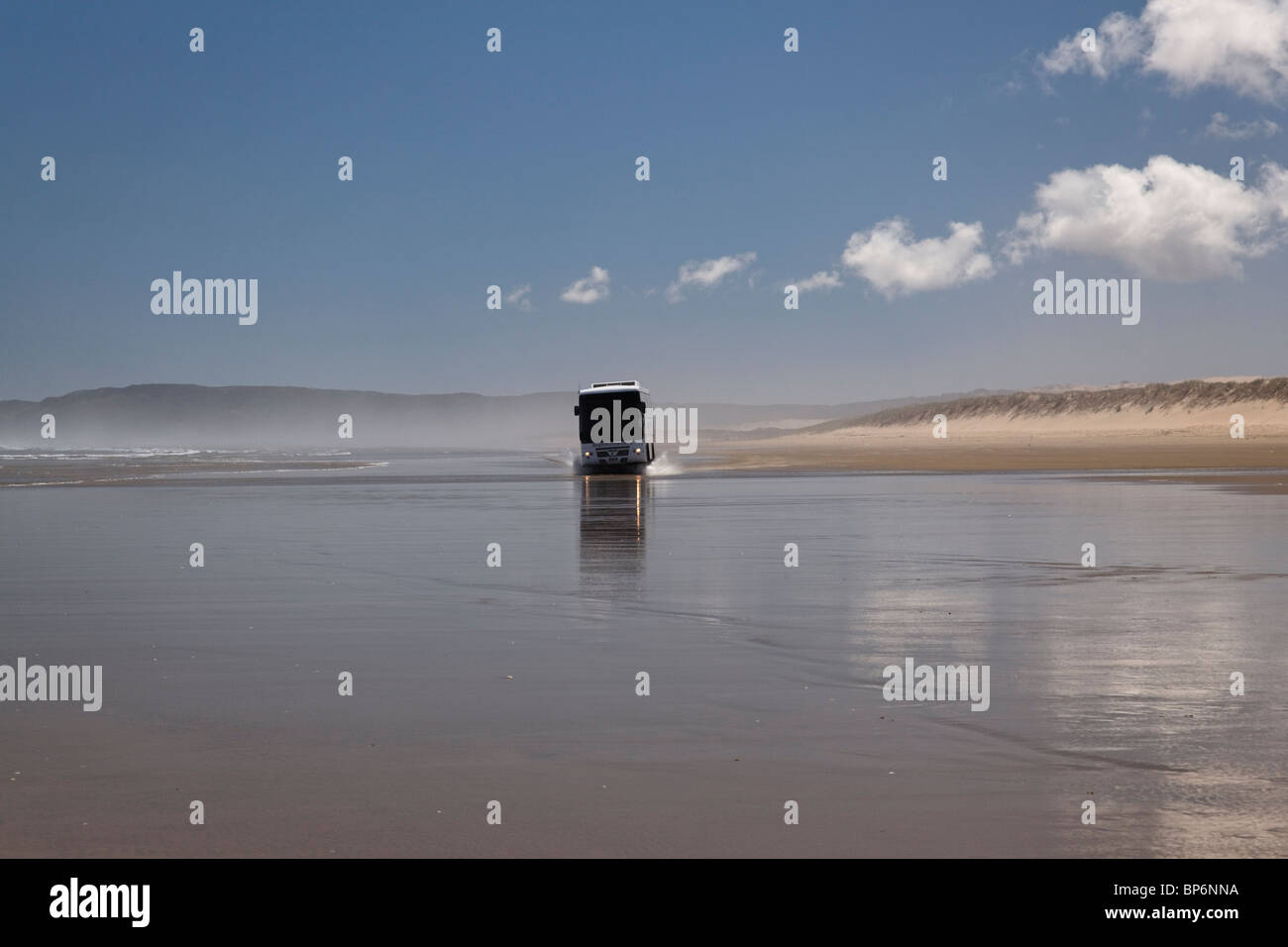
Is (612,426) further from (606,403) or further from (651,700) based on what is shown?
(651,700)

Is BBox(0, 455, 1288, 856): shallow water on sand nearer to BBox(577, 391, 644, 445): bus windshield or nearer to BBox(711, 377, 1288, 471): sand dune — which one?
BBox(577, 391, 644, 445): bus windshield

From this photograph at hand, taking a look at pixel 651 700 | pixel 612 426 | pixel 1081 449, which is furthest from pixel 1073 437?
pixel 651 700

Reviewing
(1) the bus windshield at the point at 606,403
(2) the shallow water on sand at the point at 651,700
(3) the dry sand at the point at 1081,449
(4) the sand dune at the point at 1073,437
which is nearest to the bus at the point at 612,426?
(1) the bus windshield at the point at 606,403

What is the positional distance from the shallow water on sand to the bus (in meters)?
31.9

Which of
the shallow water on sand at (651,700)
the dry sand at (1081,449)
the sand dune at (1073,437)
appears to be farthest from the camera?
the sand dune at (1073,437)

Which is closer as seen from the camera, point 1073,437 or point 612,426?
point 612,426

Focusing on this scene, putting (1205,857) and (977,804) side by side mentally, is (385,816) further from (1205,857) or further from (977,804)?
(1205,857)

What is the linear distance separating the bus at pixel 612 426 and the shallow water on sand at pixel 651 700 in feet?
105

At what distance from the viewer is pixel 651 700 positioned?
28.9ft

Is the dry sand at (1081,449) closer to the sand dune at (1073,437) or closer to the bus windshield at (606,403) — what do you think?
the sand dune at (1073,437)

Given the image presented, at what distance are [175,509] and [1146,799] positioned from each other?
1133 inches

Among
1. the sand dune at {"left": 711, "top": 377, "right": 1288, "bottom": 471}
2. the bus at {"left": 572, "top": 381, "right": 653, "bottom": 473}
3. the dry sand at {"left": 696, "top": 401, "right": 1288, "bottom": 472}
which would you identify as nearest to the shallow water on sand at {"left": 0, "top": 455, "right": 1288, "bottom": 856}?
the bus at {"left": 572, "top": 381, "right": 653, "bottom": 473}

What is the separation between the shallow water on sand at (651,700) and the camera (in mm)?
6062

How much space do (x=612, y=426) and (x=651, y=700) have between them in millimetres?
44436
